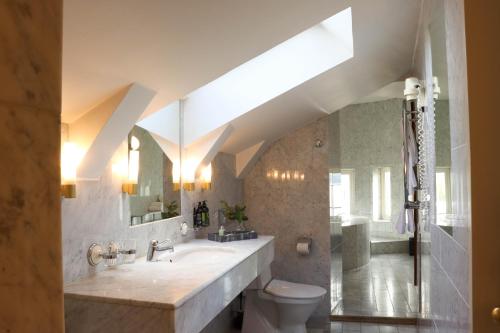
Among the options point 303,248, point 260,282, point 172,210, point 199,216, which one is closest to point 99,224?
point 172,210

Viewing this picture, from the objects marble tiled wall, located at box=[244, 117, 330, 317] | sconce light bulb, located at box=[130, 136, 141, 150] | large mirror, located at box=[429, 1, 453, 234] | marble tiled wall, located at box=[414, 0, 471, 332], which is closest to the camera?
marble tiled wall, located at box=[414, 0, 471, 332]

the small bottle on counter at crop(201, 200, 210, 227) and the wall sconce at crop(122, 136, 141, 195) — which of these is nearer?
the wall sconce at crop(122, 136, 141, 195)

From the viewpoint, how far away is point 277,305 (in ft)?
11.1

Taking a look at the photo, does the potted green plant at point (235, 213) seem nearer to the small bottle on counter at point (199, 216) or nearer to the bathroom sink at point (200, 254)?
the small bottle on counter at point (199, 216)

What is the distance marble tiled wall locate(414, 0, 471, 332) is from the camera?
120 cm

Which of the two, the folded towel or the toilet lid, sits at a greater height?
the folded towel

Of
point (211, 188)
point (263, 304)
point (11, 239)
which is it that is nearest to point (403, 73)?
point (211, 188)

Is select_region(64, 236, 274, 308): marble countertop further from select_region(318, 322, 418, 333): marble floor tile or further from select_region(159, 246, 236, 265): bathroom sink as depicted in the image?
select_region(318, 322, 418, 333): marble floor tile

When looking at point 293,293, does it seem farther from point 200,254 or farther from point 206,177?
point 206,177

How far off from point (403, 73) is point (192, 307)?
10.5 feet

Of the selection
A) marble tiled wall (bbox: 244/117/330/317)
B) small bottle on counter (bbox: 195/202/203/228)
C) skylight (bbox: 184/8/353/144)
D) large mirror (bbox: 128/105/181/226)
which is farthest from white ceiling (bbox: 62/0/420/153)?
marble tiled wall (bbox: 244/117/330/317)

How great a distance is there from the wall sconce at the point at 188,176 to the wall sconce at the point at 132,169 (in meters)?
0.63

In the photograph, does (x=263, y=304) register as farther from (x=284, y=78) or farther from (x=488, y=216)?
(x=488, y=216)

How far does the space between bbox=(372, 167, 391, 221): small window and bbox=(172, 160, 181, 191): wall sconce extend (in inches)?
214
